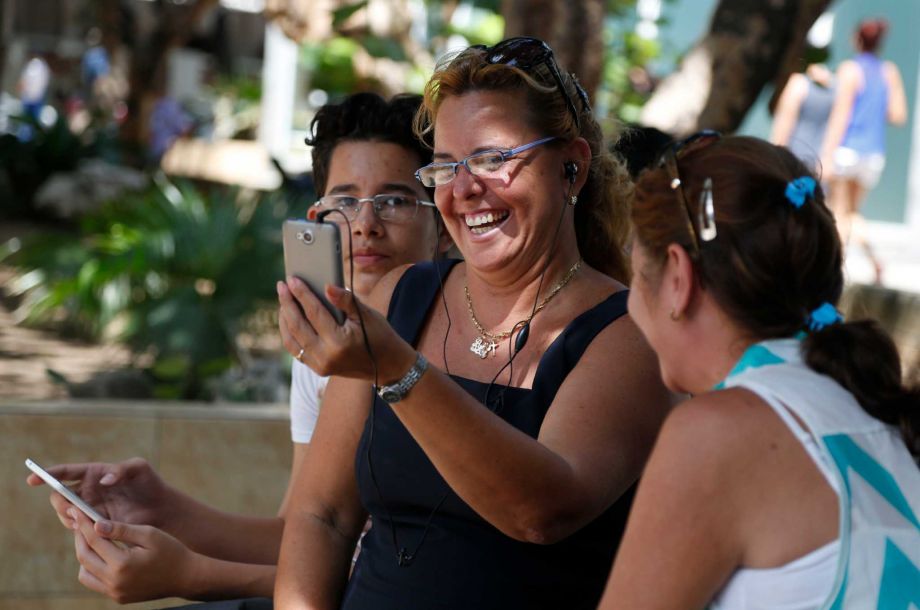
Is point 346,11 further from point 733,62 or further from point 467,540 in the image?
point 467,540

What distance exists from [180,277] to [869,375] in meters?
4.75

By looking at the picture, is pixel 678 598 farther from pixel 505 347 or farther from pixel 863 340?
pixel 505 347

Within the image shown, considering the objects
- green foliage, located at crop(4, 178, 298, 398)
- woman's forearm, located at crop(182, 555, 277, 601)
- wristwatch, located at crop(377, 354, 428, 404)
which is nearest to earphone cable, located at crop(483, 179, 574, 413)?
wristwatch, located at crop(377, 354, 428, 404)

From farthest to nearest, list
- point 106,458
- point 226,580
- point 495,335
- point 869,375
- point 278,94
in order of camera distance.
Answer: point 278,94 → point 106,458 → point 226,580 → point 495,335 → point 869,375

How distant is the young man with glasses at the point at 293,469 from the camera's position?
2393mm

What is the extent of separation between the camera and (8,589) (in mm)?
4281

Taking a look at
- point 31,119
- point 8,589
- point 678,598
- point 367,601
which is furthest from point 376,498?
point 31,119

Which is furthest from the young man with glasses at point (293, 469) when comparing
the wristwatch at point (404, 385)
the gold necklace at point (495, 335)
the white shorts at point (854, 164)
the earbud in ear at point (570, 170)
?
the white shorts at point (854, 164)

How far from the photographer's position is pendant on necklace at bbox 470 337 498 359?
2.39 metres

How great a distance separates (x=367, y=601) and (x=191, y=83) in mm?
27306

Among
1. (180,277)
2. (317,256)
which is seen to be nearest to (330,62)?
(180,277)

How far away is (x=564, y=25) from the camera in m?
4.76

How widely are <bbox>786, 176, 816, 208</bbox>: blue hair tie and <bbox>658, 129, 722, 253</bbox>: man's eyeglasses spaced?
0.10 meters

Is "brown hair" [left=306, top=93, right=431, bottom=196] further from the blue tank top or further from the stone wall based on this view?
the blue tank top
